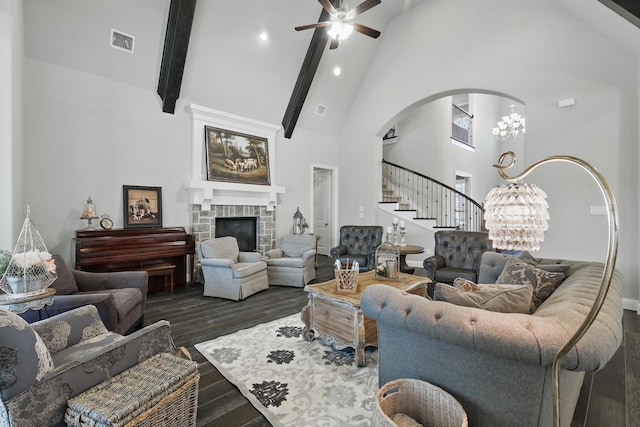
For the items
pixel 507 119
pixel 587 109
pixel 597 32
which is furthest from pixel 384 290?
pixel 507 119

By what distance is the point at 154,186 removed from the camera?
4734 mm

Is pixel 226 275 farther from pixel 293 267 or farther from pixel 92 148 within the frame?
pixel 92 148

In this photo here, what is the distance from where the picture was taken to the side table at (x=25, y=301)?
5.86ft

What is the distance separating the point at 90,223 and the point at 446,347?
4.57m

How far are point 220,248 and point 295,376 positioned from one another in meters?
2.84

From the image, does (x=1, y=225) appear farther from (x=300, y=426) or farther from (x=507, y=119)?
(x=507, y=119)

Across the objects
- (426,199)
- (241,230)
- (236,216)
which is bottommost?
(241,230)

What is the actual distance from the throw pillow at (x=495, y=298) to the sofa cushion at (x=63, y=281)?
10.5 ft

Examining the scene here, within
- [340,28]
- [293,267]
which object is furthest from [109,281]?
→ [340,28]

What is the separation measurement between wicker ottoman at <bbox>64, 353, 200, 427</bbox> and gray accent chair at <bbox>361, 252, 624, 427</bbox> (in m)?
1.04

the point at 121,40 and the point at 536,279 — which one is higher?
the point at 121,40

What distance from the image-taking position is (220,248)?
4.66 meters

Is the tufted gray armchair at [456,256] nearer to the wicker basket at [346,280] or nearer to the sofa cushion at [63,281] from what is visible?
the wicker basket at [346,280]

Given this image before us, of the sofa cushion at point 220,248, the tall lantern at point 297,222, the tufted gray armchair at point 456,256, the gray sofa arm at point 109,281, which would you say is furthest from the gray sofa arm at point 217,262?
the tufted gray armchair at point 456,256
